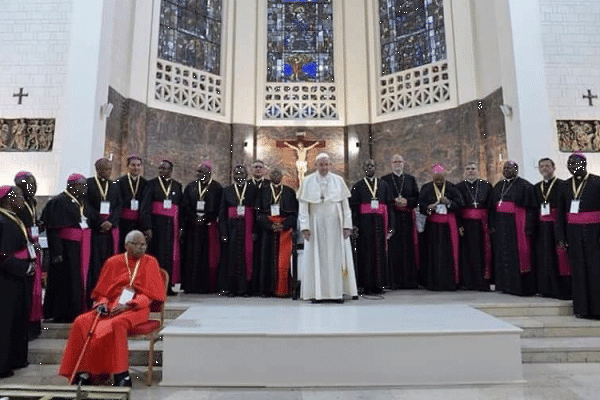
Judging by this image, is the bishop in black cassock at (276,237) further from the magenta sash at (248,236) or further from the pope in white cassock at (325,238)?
the pope in white cassock at (325,238)

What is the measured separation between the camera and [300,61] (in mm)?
14594

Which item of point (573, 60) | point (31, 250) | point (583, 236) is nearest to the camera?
point (31, 250)

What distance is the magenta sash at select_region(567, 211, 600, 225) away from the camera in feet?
16.5

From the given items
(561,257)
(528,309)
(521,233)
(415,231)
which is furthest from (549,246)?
(415,231)

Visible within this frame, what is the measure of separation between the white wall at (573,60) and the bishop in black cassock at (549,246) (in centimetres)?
Answer: 363

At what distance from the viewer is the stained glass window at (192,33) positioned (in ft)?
42.1

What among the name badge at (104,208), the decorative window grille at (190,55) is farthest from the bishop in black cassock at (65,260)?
the decorative window grille at (190,55)

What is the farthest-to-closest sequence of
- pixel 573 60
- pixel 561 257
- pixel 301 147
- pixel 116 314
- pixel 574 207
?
pixel 301 147, pixel 573 60, pixel 561 257, pixel 574 207, pixel 116 314

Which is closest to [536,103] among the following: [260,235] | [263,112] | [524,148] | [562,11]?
[524,148]

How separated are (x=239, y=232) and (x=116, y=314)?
2615 millimetres

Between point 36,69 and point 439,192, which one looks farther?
point 36,69

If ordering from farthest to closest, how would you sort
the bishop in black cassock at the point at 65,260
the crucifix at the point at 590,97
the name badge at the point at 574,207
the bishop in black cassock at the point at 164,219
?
the crucifix at the point at 590,97
the bishop in black cassock at the point at 164,219
the name badge at the point at 574,207
the bishop in black cassock at the point at 65,260

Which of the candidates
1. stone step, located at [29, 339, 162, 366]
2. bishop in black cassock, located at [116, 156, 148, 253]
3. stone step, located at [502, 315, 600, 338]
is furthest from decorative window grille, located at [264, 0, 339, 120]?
stone step, located at [29, 339, 162, 366]

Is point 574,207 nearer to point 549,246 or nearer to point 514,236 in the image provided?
point 549,246
